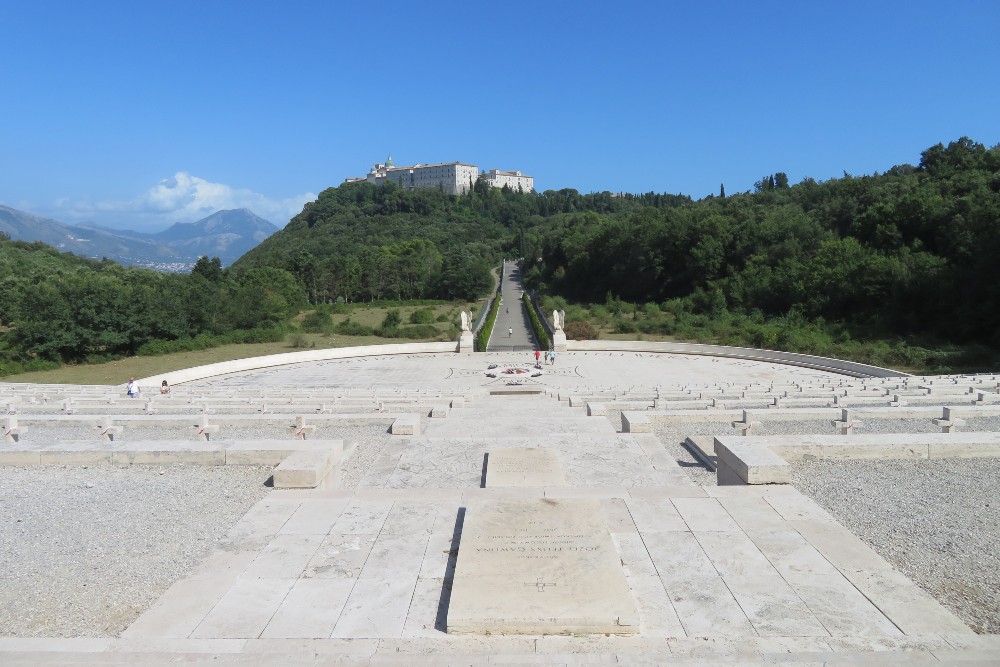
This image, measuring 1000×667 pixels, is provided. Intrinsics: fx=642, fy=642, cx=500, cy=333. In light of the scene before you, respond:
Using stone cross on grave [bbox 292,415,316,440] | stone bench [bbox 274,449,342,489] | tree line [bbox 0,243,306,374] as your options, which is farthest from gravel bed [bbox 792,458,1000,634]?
tree line [bbox 0,243,306,374]

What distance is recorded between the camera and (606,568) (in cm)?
571

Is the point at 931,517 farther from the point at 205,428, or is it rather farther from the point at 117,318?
the point at 117,318

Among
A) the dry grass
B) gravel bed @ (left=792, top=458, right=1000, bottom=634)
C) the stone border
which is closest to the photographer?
gravel bed @ (left=792, top=458, right=1000, bottom=634)

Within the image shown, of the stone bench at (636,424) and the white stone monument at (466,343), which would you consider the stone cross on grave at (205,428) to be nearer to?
the stone bench at (636,424)

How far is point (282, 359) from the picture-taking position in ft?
115

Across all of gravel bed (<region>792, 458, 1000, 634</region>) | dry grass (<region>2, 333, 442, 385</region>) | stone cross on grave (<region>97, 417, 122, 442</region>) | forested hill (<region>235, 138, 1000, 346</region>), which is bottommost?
dry grass (<region>2, 333, 442, 385</region>)

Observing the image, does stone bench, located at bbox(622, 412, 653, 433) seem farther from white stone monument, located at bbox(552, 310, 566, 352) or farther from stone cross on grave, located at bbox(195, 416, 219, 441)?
white stone monument, located at bbox(552, 310, 566, 352)

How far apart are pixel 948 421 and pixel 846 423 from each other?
1.89 metres

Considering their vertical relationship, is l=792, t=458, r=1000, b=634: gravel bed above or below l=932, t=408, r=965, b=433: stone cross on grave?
below

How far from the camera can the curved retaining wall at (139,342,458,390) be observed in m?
29.4

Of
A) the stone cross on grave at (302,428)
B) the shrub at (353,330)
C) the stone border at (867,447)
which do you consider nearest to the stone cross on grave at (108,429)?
the stone cross on grave at (302,428)

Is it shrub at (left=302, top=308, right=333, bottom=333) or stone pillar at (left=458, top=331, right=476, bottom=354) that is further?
shrub at (left=302, top=308, right=333, bottom=333)

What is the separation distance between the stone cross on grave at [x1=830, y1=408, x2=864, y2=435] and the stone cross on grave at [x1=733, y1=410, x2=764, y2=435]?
1.48 metres

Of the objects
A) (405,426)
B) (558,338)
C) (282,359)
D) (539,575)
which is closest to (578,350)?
(558,338)
